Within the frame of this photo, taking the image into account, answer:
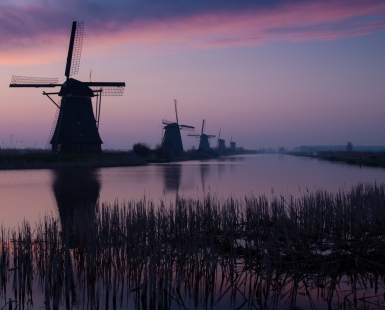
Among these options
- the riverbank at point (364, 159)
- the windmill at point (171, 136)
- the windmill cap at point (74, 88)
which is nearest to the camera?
the windmill cap at point (74, 88)

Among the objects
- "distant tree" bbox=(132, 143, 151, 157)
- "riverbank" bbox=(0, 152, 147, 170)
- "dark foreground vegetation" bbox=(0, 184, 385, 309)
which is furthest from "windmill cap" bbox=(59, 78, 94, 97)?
"dark foreground vegetation" bbox=(0, 184, 385, 309)

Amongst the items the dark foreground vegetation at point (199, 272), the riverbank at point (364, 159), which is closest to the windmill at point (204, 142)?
the riverbank at point (364, 159)

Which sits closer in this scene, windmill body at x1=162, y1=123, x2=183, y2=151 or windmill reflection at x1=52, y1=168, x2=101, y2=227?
windmill reflection at x1=52, y1=168, x2=101, y2=227

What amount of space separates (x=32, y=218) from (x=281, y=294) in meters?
8.71

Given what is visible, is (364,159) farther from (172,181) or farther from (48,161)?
(48,161)

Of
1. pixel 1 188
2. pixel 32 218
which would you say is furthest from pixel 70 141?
pixel 32 218

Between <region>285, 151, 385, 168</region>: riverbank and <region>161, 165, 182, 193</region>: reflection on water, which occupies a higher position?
<region>285, 151, 385, 168</region>: riverbank

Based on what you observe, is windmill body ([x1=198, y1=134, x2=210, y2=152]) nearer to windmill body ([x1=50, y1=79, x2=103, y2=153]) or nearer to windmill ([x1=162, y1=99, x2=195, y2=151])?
windmill ([x1=162, y1=99, x2=195, y2=151])

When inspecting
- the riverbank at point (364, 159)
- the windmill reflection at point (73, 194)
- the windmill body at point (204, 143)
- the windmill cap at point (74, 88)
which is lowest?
the windmill reflection at point (73, 194)

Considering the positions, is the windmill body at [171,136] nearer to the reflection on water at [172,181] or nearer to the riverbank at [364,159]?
the riverbank at [364,159]

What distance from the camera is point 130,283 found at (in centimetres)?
601

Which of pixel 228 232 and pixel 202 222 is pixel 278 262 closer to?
pixel 228 232

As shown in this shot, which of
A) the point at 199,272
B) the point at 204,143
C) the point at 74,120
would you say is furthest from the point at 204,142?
the point at 199,272

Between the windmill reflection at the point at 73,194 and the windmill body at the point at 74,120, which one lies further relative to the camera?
the windmill body at the point at 74,120
